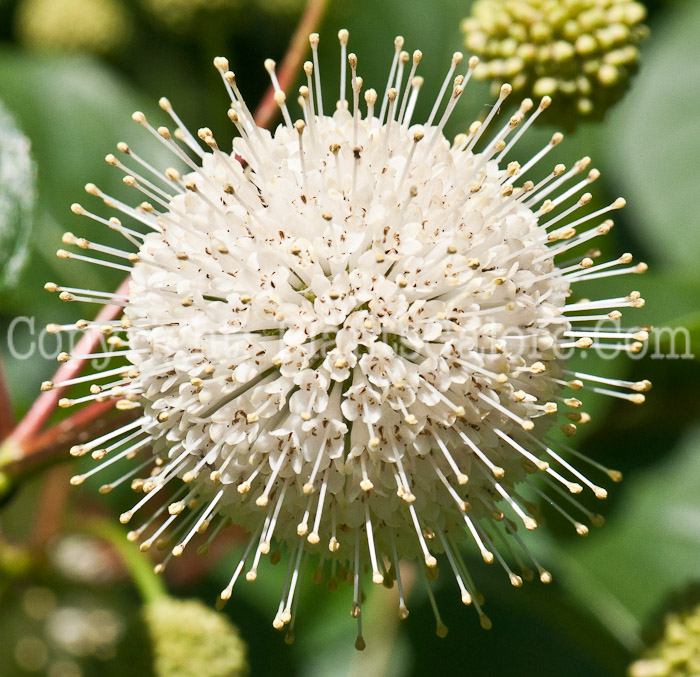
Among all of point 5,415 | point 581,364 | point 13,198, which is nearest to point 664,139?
point 581,364

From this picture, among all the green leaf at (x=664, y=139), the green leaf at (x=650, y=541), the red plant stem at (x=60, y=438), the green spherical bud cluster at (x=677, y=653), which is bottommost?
the green spherical bud cluster at (x=677, y=653)

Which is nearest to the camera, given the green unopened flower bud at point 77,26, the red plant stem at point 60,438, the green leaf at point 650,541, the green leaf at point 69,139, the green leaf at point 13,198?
the red plant stem at point 60,438

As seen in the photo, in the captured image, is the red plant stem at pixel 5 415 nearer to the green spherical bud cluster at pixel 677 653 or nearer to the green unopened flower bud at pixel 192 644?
the green unopened flower bud at pixel 192 644

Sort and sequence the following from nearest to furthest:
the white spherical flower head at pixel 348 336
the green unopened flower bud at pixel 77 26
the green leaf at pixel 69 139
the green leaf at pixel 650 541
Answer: the white spherical flower head at pixel 348 336 → the green leaf at pixel 650 541 → the green leaf at pixel 69 139 → the green unopened flower bud at pixel 77 26

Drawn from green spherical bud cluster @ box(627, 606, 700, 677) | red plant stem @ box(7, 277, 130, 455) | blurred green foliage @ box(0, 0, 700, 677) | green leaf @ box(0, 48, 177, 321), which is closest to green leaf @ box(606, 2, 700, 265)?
blurred green foliage @ box(0, 0, 700, 677)

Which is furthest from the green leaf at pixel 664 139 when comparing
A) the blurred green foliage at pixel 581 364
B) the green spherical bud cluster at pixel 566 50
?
the green spherical bud cluster at pixel 566 50

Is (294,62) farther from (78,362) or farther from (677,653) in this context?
(677,653)

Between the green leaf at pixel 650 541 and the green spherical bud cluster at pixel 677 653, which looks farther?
the green leaf at pixel 650 541
